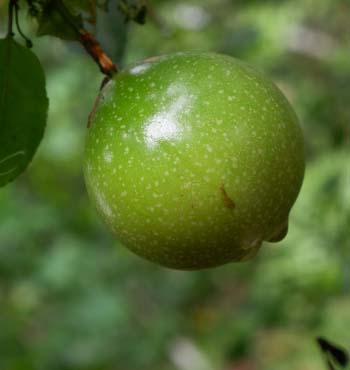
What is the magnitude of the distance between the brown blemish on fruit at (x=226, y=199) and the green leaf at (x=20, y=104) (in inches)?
Result: 13.8

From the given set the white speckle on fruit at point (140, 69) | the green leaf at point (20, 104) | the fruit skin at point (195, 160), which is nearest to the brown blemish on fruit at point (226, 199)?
the fruit skin at point (195, 160)

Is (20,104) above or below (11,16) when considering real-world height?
below

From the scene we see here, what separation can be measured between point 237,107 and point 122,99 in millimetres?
182

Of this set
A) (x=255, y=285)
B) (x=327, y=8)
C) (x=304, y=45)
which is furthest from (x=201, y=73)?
(x=304, y=45)

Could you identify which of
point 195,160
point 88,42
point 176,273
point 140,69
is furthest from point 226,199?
point 176,273

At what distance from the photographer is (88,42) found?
1.14m

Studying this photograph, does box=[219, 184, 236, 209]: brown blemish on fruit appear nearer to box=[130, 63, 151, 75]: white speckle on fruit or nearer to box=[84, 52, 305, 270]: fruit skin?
box=[84, 52, 305, 270]: fruit skin

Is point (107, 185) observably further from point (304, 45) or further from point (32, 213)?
point (304, 45)

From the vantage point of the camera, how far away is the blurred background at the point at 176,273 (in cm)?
305

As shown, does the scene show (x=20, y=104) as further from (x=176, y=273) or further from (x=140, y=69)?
(x=176, y=273)

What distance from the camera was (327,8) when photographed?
13.9ft

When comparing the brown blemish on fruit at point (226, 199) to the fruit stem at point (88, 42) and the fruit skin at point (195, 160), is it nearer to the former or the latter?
the fruit skin at point (195, 160)

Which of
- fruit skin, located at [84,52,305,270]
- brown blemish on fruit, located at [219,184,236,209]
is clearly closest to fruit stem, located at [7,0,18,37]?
fruit skin, located at [84,52,305,270]

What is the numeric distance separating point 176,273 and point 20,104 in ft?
14.7
